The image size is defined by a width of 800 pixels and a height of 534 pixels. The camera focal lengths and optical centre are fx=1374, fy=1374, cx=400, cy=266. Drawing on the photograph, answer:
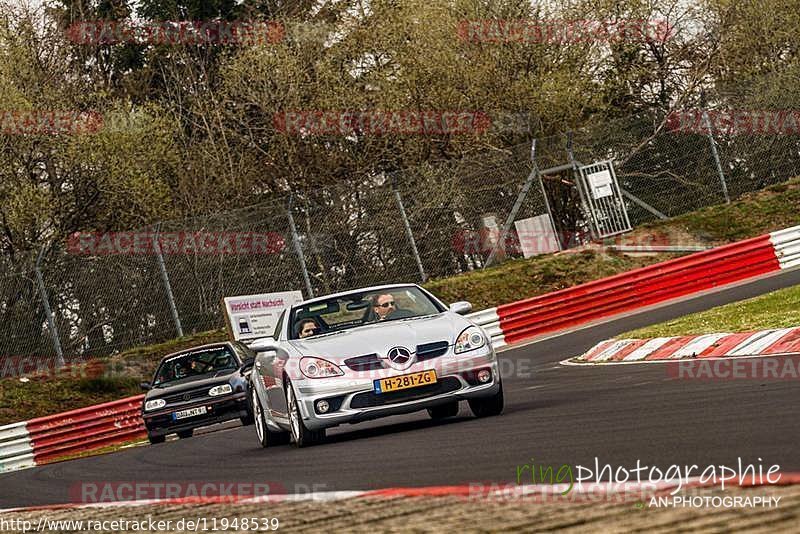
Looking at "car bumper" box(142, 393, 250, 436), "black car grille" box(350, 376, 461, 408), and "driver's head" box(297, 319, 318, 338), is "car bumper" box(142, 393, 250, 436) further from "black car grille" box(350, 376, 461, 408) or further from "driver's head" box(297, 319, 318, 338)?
"black car grille" box(350, 376, 461, 408)

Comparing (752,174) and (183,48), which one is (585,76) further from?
(183,48)

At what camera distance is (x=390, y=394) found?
11445 millimetres

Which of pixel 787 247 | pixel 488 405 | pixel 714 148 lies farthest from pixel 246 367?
pixel 714 148

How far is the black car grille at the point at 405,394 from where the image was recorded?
1145 cm

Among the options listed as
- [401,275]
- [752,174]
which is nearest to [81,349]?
[401,275]

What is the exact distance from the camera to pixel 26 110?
35.9 metres

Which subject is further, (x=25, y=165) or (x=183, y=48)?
(x=183, y=48)

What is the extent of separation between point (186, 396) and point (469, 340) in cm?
903

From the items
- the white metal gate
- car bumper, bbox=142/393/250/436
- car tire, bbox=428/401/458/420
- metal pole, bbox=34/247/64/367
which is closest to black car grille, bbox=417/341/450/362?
car tire, bbox=428/401/458/420

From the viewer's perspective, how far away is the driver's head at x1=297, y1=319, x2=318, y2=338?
12.6m

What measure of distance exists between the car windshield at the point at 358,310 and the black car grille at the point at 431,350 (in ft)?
2.82

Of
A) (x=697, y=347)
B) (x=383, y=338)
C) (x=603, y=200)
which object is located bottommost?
(x=697, y=347)

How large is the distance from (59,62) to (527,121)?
1599 cm

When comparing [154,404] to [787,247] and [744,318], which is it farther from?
[787,247]
